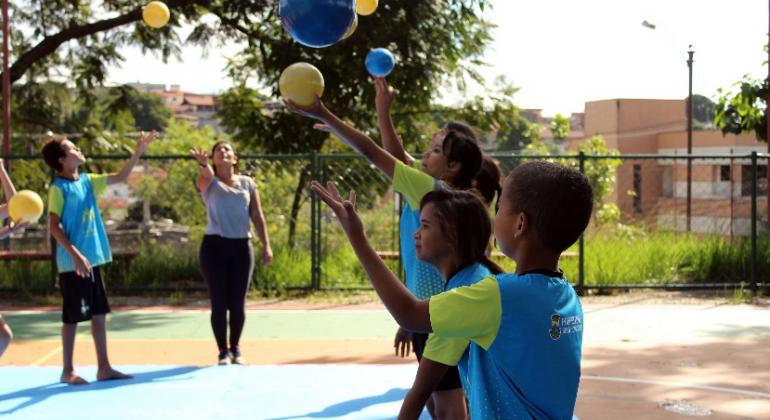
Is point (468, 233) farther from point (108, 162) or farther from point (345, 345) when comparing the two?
point (108, 162)

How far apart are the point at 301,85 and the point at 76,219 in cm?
334

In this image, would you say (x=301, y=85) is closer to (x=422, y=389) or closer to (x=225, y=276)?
(x=422, y=389)

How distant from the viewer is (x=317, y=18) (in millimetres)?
4148

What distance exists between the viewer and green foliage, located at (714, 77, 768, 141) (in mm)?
15914

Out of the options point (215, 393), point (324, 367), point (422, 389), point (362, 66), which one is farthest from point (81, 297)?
point (362, 66)

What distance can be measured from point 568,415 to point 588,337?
21.0 ft

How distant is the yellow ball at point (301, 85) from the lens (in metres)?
3.98

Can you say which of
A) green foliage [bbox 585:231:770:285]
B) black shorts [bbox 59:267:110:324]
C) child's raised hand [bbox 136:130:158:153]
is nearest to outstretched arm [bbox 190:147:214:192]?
child's raised hand [bbox 136:130:158:153]

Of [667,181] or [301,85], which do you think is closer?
[301,85]

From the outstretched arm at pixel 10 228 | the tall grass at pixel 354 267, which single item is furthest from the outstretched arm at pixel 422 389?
the tall grass at pixel 354 267

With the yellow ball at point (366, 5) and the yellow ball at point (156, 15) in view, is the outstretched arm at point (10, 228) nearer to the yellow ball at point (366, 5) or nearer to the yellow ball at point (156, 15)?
the yellow ball at point (366, 5)

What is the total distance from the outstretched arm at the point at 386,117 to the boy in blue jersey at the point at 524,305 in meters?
2.00

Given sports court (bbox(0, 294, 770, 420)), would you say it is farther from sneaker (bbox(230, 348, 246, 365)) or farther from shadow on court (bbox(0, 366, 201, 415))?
sneaker (bbox(230, 348, 246, 365))

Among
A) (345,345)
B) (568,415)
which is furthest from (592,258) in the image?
(568,415)
